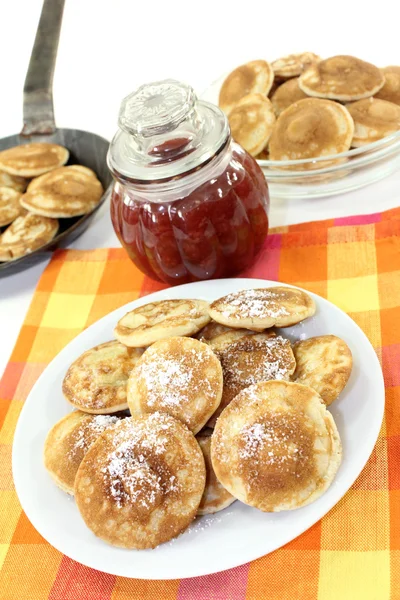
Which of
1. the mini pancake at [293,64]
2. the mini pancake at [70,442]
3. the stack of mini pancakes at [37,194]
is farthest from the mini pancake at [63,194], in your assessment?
the mini pancake at [70,442]

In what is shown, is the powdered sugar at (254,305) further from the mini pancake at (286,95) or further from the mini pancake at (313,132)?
the mini pancake at (286,95)

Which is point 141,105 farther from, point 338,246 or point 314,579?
point 314,579

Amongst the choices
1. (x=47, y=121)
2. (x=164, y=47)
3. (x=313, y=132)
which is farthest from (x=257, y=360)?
(x=164, y=47)

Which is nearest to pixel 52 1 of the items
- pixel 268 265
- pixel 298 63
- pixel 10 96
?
pixel 10 96

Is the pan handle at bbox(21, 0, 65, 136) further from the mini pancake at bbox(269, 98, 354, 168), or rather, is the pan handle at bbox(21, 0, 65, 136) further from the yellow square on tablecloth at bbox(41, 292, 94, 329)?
the mini pancake at bbox(269, 98, 354, 168)

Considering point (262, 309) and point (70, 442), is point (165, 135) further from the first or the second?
point (70, 442)
